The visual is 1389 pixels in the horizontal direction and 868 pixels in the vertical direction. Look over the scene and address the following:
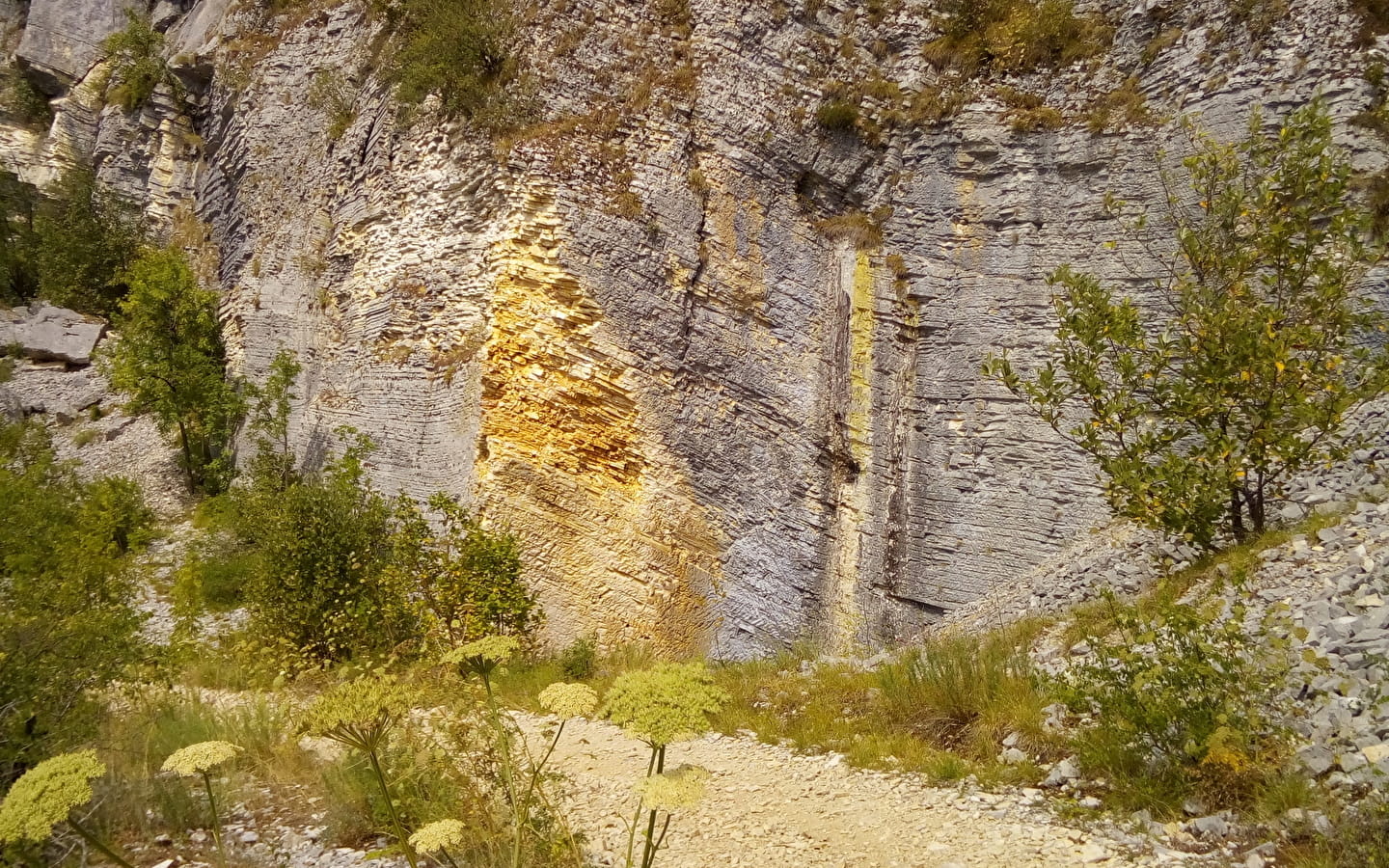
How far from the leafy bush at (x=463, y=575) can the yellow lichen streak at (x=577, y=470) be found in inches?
13.8

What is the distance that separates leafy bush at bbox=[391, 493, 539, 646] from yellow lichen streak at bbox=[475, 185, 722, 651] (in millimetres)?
350

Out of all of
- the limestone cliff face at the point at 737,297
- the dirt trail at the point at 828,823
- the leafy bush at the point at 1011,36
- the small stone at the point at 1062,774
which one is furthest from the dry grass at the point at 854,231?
the small stone at the point at 1062,774

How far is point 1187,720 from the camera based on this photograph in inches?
167

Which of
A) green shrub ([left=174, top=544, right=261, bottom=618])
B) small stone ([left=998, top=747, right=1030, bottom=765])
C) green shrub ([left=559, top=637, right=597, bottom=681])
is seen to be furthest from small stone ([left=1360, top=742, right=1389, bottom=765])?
green shrub ([left=174, top=544, right=261, bottom=618])

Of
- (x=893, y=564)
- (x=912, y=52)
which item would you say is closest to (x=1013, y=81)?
(x=912, y=52)

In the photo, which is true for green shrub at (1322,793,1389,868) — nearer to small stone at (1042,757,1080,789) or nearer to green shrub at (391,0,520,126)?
small stone at (1042,757,1080,789)

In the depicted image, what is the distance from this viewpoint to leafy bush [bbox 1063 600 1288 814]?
4000 millimetres

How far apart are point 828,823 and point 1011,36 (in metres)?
14.1

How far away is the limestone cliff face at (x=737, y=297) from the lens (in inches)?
407

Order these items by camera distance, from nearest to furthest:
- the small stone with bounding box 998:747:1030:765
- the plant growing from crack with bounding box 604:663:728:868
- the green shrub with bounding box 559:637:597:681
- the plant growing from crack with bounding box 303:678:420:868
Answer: the plant growing from crack with bounding box 604:663:728:868 < the plant growing from crack with bounding box 303:678:420:868 < the small stone with bounding box 998:747:1030:765 < the green shrub with bounding box 559:637:597:681

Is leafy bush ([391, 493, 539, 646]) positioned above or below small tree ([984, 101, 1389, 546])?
below

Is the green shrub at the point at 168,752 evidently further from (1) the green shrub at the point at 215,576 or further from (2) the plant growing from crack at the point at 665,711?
(1) the green shrub at the point at 215,576

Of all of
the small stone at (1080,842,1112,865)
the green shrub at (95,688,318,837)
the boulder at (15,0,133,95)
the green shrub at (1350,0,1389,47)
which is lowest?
the green shrub at (95,688,318,837)

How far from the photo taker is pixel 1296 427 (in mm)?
6215
